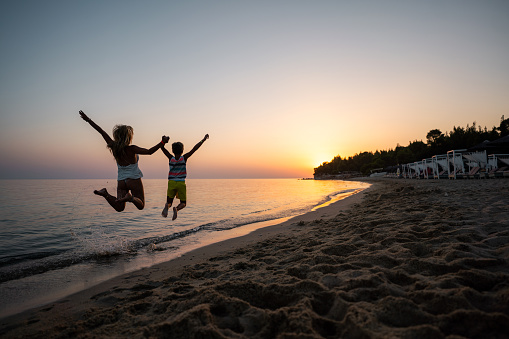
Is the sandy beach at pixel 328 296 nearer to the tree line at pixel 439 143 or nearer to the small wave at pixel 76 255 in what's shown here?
the small wave at pixel 76 255

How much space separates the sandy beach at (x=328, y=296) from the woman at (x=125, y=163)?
161cm

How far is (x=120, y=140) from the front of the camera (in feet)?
17.5

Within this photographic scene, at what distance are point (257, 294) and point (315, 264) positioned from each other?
1.05 meters

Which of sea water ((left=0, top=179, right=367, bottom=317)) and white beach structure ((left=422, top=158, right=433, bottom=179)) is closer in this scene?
sea water ((left=0, top=179, right=367, bottom=317))

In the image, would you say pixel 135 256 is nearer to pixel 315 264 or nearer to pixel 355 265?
pixel 315 264

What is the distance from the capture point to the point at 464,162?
2189 cm

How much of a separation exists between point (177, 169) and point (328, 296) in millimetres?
4671

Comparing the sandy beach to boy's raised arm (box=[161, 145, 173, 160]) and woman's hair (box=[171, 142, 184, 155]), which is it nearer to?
boy's raised arm (box=[161, 145, 173, 160])

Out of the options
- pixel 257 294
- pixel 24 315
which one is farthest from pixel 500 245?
pixel 24 315

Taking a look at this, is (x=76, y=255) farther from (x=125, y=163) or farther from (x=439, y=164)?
(x=439, y=164)

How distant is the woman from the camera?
529cm

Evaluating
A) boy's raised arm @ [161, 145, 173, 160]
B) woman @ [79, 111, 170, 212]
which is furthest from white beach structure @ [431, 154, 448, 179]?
woman @ [79, 111, 170, 212]

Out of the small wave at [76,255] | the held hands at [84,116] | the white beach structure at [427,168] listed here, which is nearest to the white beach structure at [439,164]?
the white beach structure at [427,168]

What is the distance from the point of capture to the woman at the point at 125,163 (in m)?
5.29
